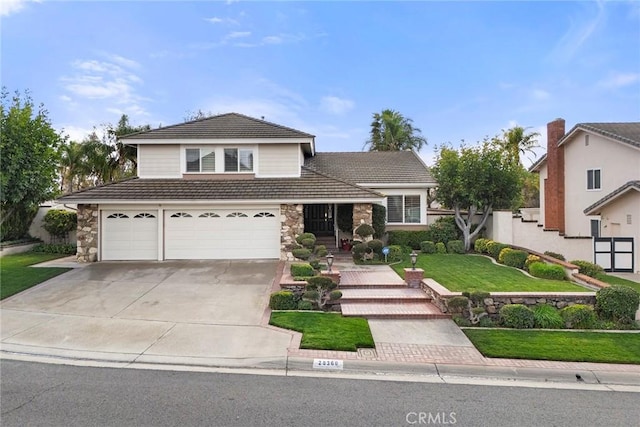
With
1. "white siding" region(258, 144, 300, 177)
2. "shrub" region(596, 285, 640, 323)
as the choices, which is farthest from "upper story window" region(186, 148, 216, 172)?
"shrub" region(596, 285, 640, 323)

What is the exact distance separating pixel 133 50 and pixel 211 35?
143 inches

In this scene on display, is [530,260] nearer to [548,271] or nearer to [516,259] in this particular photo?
[516,259]

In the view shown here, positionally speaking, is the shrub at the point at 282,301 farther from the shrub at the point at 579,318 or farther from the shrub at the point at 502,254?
the shrub at the point at 502,254

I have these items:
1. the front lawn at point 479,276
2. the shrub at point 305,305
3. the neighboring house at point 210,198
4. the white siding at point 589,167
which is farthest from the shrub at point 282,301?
the white siding at point 589,167

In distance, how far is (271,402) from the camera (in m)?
4.86

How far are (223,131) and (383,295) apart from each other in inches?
435

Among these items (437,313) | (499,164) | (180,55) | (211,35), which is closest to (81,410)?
(437,313)

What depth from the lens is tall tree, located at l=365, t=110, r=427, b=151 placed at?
114 ft

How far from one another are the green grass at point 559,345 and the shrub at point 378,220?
376 inches

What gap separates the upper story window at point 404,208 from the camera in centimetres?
1902

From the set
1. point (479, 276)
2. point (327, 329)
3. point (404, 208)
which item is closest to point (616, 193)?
point (479, 276)

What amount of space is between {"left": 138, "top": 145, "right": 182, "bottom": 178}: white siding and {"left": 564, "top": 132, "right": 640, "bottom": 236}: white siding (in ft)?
66.4

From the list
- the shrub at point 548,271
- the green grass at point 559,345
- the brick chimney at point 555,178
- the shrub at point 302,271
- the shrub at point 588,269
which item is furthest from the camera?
the brick chimney at point 555,178

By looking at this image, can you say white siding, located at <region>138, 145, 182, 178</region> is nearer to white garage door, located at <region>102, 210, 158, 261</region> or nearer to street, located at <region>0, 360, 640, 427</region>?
white garage door, located at <region>102, 210, 158, 261</region>
